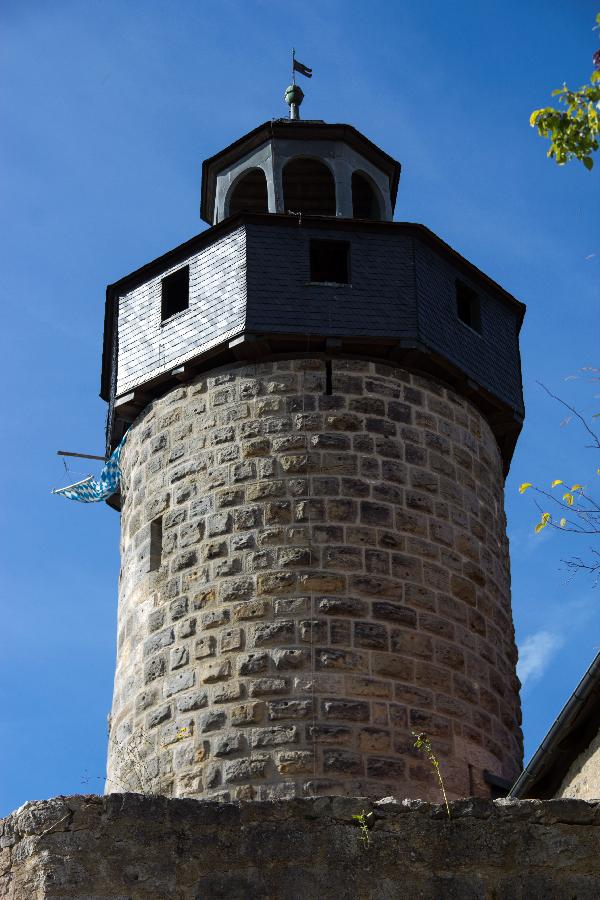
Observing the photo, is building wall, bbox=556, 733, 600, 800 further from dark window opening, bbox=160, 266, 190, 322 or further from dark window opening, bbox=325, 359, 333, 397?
dark window opening, bbox=160, 266, 190, 322

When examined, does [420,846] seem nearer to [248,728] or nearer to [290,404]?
[248,728]

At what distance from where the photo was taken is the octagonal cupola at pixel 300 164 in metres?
17.0

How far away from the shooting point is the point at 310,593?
1347cm

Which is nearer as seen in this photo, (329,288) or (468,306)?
(329,288)

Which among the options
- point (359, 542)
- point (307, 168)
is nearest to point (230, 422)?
point (359, 542)

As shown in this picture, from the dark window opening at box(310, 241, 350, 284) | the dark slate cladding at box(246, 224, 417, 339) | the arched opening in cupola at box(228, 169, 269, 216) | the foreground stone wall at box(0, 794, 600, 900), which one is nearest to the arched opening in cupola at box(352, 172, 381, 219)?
the arched opening in cupola at box(228, 169, 269, 216)

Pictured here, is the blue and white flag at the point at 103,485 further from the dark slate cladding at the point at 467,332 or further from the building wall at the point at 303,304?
the dark slate cladding at the point at 467,332

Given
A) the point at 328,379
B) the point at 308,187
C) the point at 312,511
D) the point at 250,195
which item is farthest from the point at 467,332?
the point at 250,195

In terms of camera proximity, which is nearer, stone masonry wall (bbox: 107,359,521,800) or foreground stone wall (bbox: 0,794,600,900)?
foreground stone wall (bbox: 0,794,600,900)

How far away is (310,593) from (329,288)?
3103 mm

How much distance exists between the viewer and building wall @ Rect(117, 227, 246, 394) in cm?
1518

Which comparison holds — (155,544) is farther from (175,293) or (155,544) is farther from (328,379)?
(175,293)

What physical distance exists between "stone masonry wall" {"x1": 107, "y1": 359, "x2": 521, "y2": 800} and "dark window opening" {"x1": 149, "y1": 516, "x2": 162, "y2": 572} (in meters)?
0.02

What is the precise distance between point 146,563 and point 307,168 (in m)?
5.59
